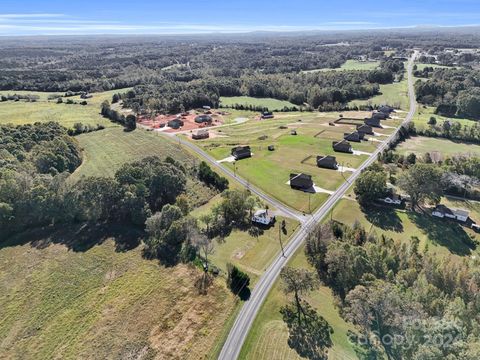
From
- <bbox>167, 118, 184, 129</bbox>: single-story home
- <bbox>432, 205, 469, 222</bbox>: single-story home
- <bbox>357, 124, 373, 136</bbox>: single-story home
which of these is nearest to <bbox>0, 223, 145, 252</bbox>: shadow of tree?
<bbox>432, 205, 469, 222</bbox>: single-story home

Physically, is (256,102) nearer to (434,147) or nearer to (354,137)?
(354,137)

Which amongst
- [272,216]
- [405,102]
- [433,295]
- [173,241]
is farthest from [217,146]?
[405,102]

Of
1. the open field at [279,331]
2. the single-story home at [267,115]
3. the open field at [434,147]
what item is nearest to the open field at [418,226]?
the open field at [279,331]

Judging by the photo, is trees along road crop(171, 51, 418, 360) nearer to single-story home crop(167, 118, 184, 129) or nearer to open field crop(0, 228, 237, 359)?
open field crop(0, 228, 237, 359)

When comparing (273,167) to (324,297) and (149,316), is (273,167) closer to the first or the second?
(324,297)

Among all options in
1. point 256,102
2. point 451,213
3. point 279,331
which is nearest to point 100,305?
point 279,331

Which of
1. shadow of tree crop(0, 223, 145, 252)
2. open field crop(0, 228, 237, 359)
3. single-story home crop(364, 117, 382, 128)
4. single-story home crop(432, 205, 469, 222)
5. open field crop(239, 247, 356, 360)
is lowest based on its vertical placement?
single-story home crop(364, 117, 382, 128)
